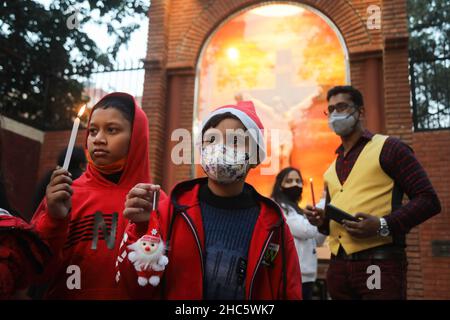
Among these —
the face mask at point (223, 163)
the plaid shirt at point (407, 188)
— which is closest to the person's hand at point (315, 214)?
the plaid shirt at point (407, 188)

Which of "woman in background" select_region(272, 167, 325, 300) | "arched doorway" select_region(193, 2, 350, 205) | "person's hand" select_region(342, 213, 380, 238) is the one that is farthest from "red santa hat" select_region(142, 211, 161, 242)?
"arched doorway" select_region(193, 2, 350, 205)

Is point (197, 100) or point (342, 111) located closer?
point (342, 111)

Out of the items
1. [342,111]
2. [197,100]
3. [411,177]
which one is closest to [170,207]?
[411,177]

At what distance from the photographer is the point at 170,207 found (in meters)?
1.60

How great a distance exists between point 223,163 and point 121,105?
2.17 feet

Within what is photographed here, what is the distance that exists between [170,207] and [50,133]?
22.0 ft

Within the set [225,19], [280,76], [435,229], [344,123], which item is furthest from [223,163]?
[280,76]

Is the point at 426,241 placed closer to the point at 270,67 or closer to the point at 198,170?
the point at 198,170

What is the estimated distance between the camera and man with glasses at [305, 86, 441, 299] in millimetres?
2230

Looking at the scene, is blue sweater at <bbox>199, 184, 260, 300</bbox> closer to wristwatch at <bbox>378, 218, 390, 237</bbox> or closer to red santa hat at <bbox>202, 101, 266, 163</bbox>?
red santa hat at <bbox>202, 101, 266, 163</bbox>

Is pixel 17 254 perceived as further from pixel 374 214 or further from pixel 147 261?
pixel 374 214

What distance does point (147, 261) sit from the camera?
1.32m

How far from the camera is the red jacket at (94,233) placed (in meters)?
1.72
